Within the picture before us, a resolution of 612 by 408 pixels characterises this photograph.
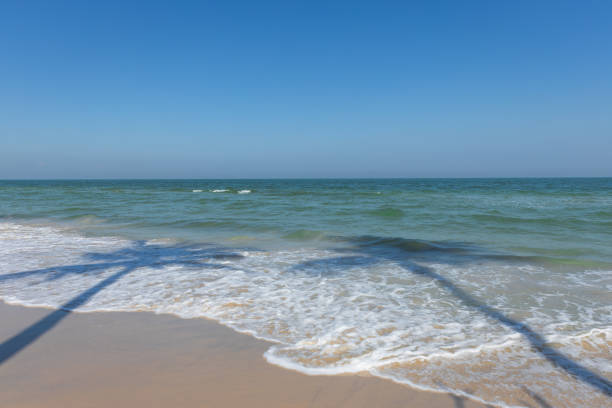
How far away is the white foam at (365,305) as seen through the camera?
3115 mm

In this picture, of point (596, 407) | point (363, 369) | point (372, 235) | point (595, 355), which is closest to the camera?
point (596, 407)

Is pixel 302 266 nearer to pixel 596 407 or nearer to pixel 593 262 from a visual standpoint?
pixel 596 407

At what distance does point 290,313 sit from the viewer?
4.49 meters

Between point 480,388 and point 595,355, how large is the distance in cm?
145

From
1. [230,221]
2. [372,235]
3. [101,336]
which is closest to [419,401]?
[101,336]

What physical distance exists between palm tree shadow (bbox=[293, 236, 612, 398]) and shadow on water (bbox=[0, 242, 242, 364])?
2.47 m

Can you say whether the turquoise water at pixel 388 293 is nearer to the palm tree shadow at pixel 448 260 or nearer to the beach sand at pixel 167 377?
the palm tree shadow at pixel 448 260

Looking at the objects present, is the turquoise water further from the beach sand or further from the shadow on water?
the beach sand

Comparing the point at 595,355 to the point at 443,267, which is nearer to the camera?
the point at 595,355

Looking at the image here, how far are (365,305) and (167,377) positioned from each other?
2665mm

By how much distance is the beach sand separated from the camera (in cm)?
264

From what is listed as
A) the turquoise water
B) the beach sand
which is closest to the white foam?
the turquoise water

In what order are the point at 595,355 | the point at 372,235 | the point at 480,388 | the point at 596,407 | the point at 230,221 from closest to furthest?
the point at 596,407, the point at 480,388, the point at 595,355, the point at 372,235, the point at 230,221

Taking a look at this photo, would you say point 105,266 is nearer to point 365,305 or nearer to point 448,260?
point 365,305
